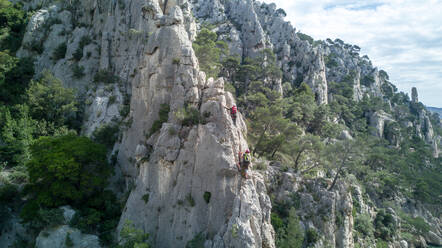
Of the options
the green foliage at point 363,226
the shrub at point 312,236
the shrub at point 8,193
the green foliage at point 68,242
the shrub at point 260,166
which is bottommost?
the green foliage at point 363,226

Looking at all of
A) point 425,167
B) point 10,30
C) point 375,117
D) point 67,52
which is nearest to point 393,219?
point 425,167

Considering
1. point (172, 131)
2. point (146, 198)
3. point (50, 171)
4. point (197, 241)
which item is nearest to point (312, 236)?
point (197, 241)

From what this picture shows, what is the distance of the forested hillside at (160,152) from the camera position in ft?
79.4

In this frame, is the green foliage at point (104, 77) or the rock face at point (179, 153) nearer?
the rock face at point (179, 153)

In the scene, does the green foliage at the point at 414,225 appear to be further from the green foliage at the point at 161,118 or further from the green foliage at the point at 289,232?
the green foliage at the point at 161,118

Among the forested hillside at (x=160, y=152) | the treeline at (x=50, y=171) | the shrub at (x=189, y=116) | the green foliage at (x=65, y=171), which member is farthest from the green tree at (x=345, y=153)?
the green foliage at (x=65, y=171)

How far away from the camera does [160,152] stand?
2559cm

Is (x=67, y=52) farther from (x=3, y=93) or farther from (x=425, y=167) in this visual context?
(x=425, y=167)

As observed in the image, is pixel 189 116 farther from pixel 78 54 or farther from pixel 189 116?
pixel 78 54

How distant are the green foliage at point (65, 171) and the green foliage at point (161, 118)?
27.4 ft

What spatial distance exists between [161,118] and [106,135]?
14.2 metres

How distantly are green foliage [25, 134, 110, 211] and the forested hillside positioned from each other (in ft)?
0.56

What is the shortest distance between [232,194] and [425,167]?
86488mm

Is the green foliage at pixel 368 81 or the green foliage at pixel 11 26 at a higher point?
the green foliage at pixel 368 81
